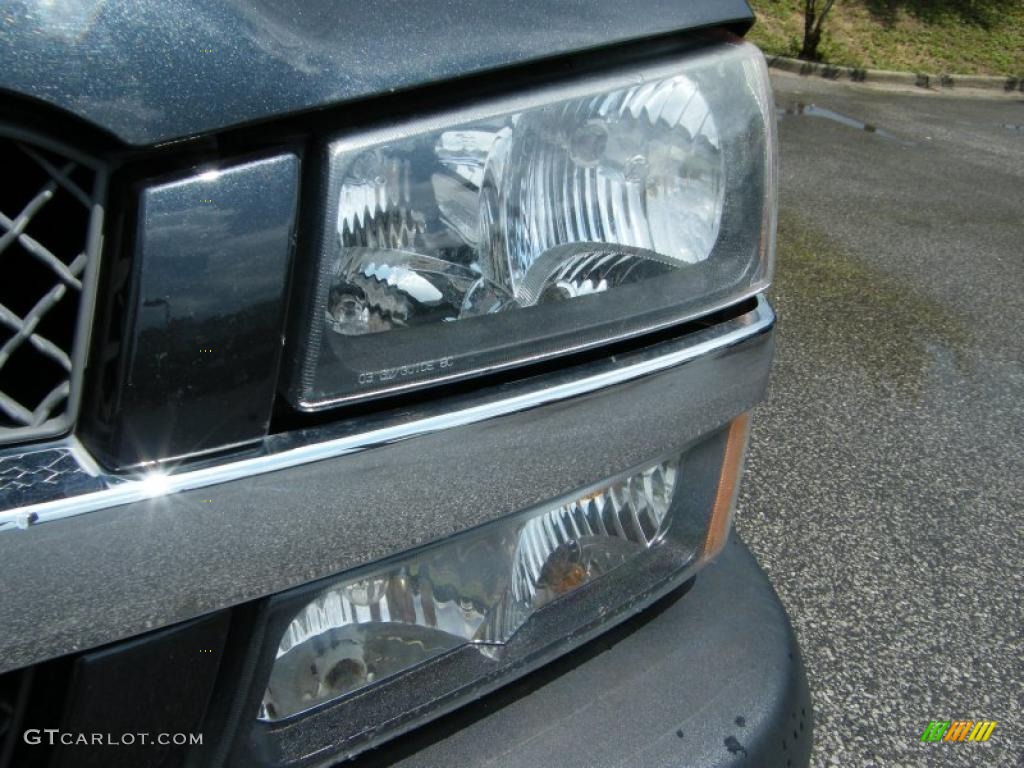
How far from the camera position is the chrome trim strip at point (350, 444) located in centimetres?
76

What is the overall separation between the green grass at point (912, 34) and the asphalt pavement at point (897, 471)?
652 centimetres

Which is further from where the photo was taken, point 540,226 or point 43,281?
point 540,226

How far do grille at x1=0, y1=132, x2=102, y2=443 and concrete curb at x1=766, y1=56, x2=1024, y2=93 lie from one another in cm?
1112

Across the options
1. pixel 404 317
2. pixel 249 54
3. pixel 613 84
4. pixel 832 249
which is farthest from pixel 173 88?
pixel 832 249

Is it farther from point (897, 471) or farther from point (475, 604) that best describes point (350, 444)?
point (897, 471)

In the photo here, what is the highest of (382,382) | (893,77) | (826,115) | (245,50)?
(893,77)

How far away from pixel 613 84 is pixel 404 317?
324 mm

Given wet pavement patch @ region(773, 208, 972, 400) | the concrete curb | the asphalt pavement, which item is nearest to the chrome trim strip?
the asphalt pavement

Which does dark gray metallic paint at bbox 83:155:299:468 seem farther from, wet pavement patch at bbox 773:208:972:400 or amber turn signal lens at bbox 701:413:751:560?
wet pavement patch at bbox 773:208:972:400

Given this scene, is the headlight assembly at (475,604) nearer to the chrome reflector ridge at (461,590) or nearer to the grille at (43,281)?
the chrome reflector ridge at (461,590)

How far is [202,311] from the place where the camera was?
0.80m

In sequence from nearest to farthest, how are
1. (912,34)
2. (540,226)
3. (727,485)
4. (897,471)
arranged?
(540,226) < (727,485) < (897,471) < (912,34)

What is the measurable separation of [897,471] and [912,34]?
1173cm

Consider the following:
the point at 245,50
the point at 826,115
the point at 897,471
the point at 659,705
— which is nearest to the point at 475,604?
the point at 659,705
